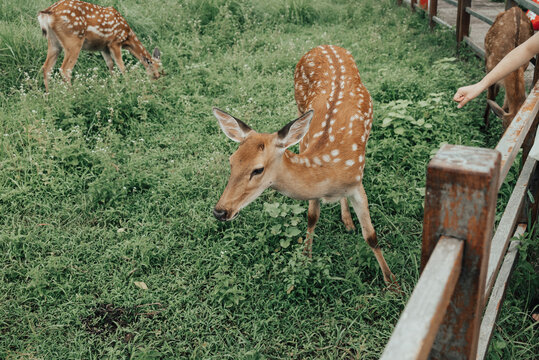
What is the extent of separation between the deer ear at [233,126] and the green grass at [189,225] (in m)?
0.83

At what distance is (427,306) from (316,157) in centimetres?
224

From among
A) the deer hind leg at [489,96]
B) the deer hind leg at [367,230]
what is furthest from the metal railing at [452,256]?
the deer hind leg at [489,96]

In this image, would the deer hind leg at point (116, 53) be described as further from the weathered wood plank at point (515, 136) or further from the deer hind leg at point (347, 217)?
the weathered wood plank at point (515, 136)

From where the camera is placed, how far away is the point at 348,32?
859 cm

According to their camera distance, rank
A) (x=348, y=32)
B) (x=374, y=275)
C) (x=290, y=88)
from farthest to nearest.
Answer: (x=348, y=32), (x=290, y=88), (x=374, y=275)

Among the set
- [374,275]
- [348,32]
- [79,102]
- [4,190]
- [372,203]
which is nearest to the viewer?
[374,275]

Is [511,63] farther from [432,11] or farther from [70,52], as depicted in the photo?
[432,11]

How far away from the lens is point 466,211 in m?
1.11

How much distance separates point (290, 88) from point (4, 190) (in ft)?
11.4

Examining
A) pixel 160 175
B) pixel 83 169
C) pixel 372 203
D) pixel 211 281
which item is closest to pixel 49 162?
pixel 83 169

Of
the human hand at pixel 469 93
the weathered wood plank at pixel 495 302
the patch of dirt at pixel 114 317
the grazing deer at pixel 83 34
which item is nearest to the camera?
the weathered wood plank at pixel 495 302

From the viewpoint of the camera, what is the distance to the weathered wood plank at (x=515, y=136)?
6.07 ft

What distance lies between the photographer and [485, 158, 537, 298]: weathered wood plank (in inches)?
77.5

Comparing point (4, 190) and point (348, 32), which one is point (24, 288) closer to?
point (4, 190)
